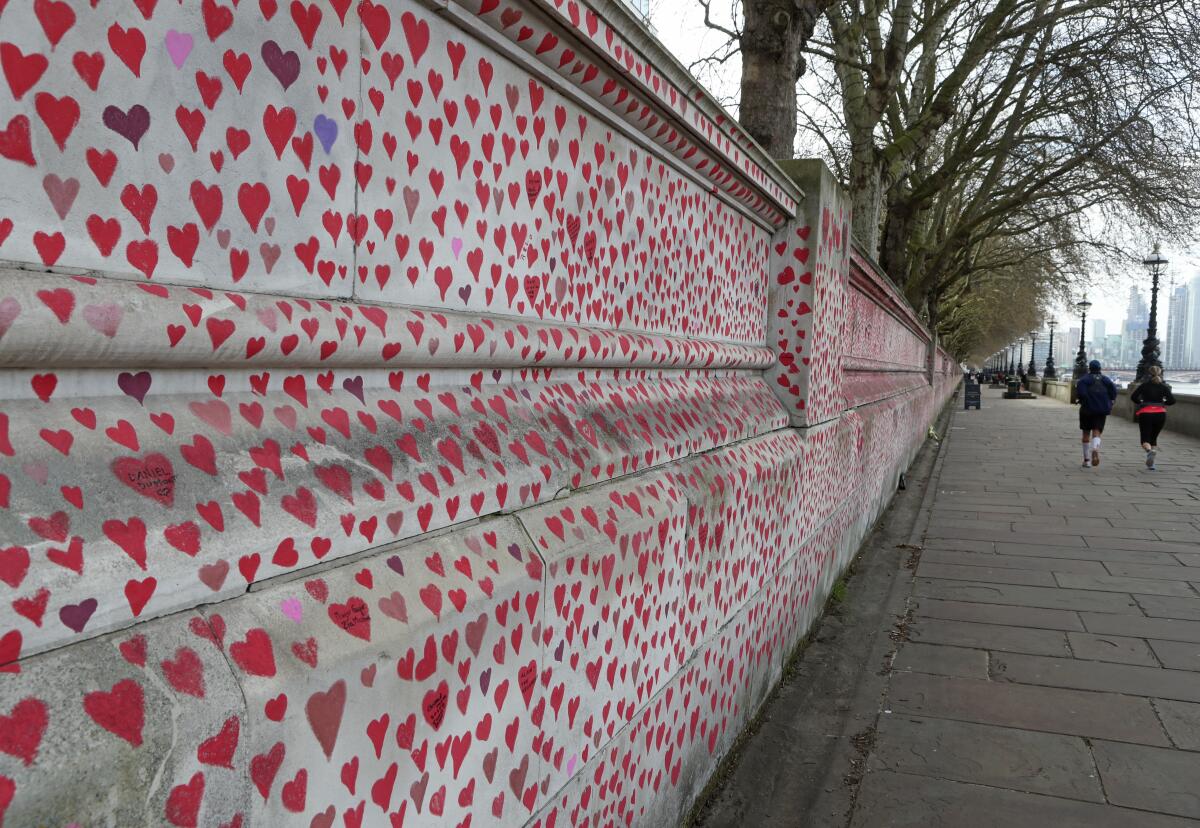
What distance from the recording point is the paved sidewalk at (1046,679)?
9.48 ft

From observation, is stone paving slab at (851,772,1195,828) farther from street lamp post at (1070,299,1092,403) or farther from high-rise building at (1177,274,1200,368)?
high-rise building at (1177,274,1200,368)

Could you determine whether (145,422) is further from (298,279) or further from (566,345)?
(566,345)

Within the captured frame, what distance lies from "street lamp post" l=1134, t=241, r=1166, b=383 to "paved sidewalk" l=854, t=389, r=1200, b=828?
1811 cm

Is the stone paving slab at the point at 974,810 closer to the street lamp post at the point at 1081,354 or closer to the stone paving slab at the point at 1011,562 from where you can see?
the stone paving slab at the point at 1011,562

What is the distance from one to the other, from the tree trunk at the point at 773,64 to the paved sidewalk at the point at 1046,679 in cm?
341

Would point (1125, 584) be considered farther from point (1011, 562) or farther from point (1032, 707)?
point (1032, 707)

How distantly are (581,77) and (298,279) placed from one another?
0.97 metres

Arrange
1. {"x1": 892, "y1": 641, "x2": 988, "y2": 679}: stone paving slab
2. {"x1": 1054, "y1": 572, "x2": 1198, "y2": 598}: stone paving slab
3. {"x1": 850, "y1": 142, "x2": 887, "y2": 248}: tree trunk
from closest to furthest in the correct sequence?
{"x1": 892, "y1": 641, "x2": 988, "y2": 679}: stone paving slab
{"x1": 1054, "y1": 572, "x2": 1198, "y2": 598}: stone paving slab
{"x1": 850, "y1": 142, "x2": 887, "y2": 248}: tree trunk

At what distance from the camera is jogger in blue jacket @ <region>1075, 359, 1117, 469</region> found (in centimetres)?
1282

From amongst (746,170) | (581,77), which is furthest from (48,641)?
(746,170)

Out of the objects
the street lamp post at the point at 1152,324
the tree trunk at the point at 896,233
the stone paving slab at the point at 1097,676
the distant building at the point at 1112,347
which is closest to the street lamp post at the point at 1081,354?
the street lamp post at the point at 1152,324

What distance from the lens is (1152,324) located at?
25.0m

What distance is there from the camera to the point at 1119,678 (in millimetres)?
4062

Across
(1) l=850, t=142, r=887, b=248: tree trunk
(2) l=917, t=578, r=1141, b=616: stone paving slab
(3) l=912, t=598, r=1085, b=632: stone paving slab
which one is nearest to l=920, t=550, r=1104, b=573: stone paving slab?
(2) l=917, t=578, r=1141, b=616: stone paving slab
